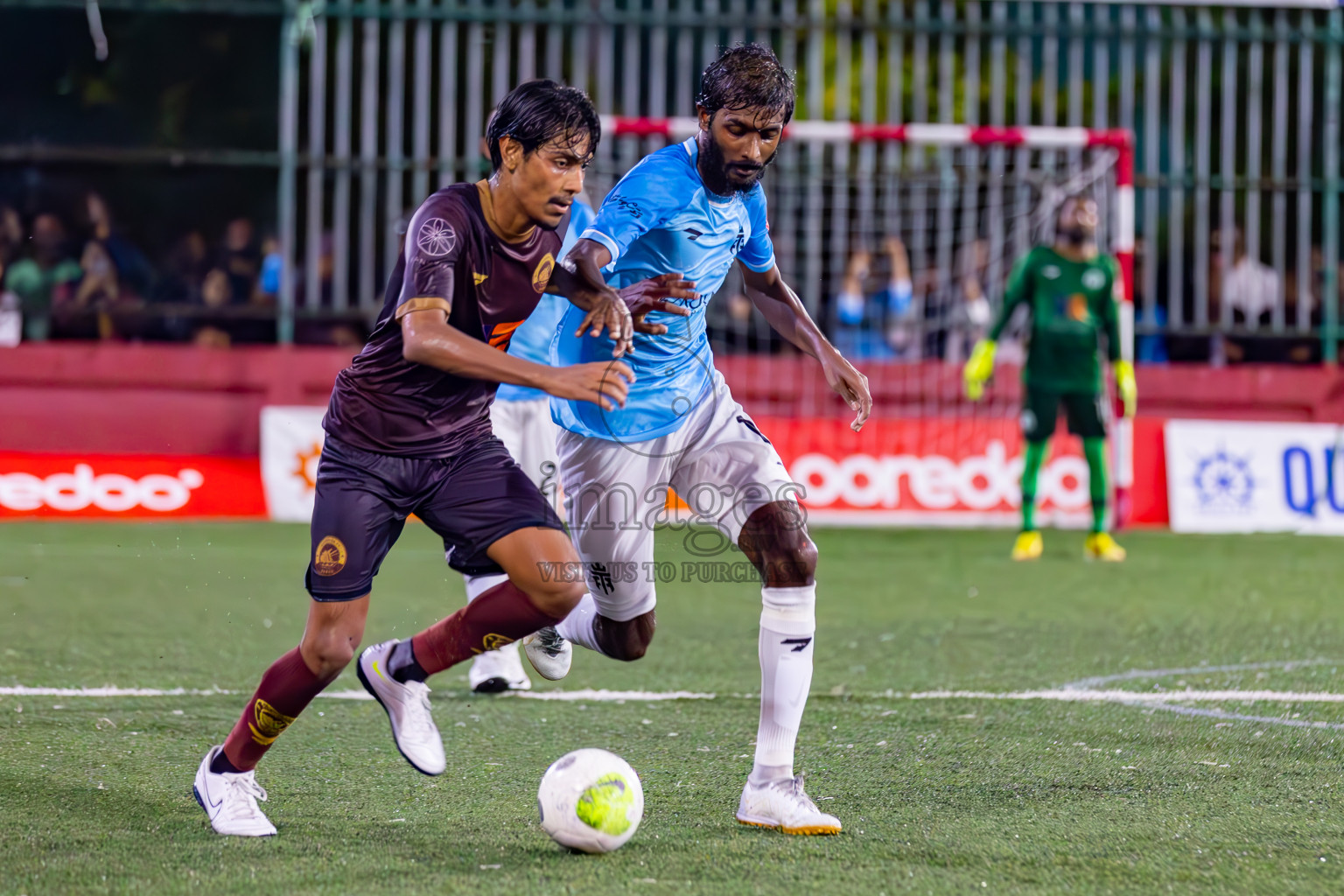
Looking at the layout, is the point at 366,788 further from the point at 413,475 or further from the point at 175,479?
the point at 175,479

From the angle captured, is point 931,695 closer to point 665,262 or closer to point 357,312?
point 665,262

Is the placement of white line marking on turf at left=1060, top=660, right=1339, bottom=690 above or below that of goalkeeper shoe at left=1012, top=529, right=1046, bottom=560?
below

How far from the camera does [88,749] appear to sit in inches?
178

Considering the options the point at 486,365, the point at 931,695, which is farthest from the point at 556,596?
the point at 931,695

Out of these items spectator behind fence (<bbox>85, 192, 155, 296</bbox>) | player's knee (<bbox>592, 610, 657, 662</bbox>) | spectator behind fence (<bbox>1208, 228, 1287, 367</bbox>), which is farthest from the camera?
spectator behind fence (<bbox>85, 192, 155, 296</bbox>)

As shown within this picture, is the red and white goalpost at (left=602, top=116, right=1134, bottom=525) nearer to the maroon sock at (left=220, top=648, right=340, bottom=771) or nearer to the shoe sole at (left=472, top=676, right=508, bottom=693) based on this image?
the shoe sole at (left=472, top=676, right=508, bottom=693)

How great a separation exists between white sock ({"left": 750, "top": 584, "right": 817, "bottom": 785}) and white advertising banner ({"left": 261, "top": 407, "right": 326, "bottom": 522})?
28.4 ft

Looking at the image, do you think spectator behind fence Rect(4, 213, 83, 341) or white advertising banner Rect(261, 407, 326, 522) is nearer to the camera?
white advertising banner Rect(261, 407, 326, 522)

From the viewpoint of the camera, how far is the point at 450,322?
12.4 feet

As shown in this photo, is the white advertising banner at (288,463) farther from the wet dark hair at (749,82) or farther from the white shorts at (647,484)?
the wet dark hair at (749,82)

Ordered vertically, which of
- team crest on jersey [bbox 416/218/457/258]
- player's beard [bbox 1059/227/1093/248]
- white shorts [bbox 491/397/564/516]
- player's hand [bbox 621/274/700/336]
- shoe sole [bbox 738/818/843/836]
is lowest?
shoe sole [bbox 738/818/843/836]

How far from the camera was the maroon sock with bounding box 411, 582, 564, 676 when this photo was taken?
3.92 metres

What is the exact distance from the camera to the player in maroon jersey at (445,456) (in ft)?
12.2

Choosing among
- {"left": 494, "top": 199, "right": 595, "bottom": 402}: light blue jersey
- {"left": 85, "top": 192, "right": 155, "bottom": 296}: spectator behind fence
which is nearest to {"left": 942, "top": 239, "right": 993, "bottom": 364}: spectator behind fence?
{"left": 85, "top": 192, "right": 155, "bottom": 296}: spectator behind fence
